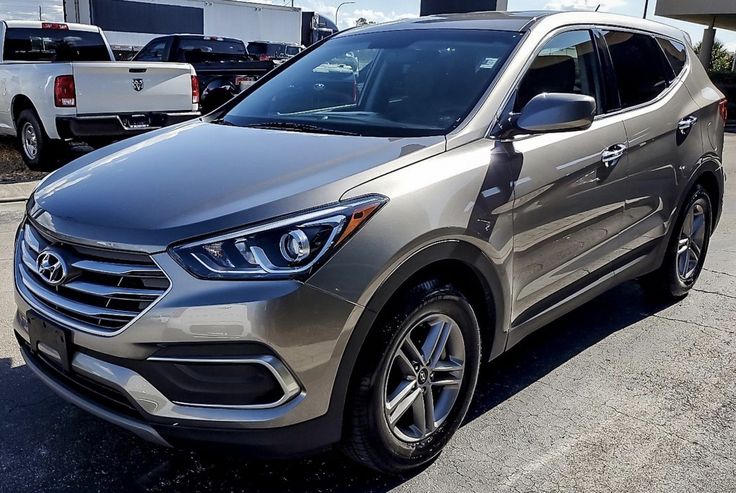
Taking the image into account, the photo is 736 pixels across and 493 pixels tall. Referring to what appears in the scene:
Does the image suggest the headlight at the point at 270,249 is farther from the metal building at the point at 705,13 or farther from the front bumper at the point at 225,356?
the metal building at the point at 705,13

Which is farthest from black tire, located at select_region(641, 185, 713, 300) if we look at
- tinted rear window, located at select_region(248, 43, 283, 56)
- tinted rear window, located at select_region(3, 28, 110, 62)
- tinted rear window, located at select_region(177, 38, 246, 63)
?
tinted rear window, located at select_region(248, 43, 283, 56)

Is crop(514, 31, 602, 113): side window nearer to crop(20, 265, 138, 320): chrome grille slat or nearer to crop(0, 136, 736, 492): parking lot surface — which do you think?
crop(0, 136, 736, 492): parking lot surface

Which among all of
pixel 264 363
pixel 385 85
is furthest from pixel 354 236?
pixel 385 85

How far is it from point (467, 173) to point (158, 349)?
51.6 inches

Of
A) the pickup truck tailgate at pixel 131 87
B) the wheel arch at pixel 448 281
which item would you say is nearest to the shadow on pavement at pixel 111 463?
the wheel arch at pixel 448 281

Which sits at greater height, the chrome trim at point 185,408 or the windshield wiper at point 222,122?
the windshield wiper at point 222,122

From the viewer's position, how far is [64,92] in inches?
311

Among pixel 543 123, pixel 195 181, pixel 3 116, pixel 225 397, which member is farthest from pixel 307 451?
pixel 3 116

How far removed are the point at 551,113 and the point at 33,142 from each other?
24.8 feet

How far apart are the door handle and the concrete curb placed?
5.95 m

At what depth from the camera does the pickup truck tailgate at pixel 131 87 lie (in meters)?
7.96

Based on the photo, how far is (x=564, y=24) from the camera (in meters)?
3.46

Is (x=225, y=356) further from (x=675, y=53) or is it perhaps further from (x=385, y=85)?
(x=675, y=53)

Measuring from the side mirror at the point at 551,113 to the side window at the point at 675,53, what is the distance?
5.62ft
